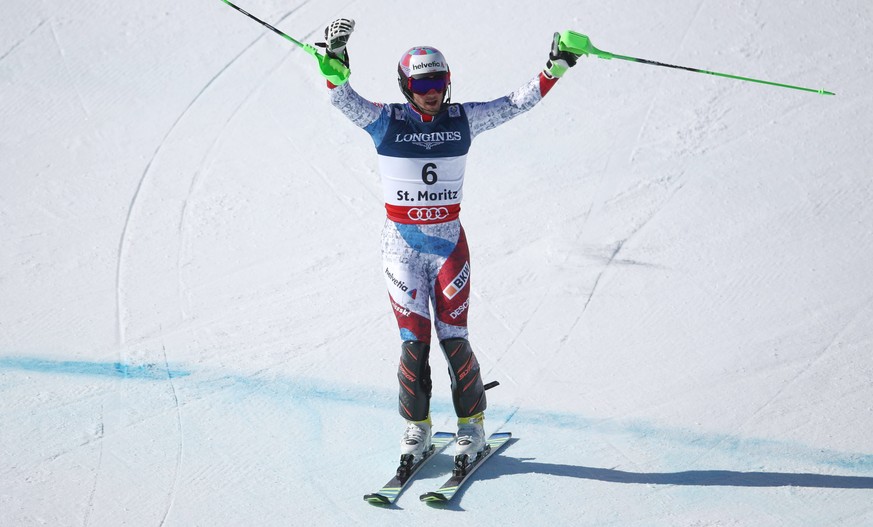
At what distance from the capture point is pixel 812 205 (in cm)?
748

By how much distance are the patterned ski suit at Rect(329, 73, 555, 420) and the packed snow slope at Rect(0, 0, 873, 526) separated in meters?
0.65

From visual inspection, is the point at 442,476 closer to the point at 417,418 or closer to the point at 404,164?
the point at 417,418

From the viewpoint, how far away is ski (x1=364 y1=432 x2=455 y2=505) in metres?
5.20

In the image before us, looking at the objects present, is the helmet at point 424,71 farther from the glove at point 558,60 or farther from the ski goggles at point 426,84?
the glove at point 558,60

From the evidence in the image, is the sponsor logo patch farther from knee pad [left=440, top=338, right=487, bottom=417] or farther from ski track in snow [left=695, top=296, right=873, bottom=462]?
ski track in snow [left=695, top=296, right=873, bottom=462]

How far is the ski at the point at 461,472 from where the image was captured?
17.1ft

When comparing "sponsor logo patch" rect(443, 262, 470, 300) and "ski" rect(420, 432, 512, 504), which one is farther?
"sponsor logo patch" rect(443, 262, 470, 300)

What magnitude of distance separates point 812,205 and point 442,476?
3.56 m

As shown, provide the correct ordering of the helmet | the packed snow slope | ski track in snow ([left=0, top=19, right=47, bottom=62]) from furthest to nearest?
ski track in snow ([left=0, top=19, right=47, bottom=62]) → the packed snow slope → the helmet

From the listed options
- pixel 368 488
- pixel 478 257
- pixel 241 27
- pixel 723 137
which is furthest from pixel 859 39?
pixel 368 488

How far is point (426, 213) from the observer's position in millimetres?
5320

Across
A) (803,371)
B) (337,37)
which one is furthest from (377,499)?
(803,371)

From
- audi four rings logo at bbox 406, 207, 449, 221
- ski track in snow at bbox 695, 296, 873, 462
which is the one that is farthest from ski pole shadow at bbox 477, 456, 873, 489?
audi four rings logo at bbox 406, 207, 449, 221

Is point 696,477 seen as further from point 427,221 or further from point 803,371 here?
point 427,221
